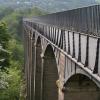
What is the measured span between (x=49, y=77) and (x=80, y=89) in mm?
10333

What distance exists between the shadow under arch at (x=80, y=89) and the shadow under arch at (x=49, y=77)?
27.7ft

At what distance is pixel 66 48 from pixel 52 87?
12.7m

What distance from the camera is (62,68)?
611 inches

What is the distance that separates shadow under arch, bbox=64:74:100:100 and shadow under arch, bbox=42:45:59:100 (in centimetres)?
846

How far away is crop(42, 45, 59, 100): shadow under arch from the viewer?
25.0 metres

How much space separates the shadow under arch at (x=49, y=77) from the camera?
2503 centimetres

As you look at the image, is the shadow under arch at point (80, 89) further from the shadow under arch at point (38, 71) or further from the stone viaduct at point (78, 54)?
the shadow under arch at point (38, 71)

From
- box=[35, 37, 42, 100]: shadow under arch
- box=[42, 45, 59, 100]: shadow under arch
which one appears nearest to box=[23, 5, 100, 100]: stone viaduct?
box=[42, 45, 59, 100]: shadow under arch

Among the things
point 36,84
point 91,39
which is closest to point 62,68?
point 91,39

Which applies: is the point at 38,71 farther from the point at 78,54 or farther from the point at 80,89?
the point at 78,54

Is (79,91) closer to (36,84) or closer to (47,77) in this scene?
(47,77)

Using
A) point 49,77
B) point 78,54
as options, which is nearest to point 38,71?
point 49,77

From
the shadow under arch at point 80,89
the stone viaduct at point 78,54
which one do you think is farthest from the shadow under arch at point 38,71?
the shadow under arch at point 80,89

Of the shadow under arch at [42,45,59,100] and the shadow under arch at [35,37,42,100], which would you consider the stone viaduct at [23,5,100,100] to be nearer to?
the shadow under arch at [42,45,59,100]
